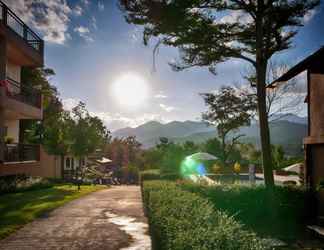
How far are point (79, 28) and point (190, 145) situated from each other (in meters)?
35.0

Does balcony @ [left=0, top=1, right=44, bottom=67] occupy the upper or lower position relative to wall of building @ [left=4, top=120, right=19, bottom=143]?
upper

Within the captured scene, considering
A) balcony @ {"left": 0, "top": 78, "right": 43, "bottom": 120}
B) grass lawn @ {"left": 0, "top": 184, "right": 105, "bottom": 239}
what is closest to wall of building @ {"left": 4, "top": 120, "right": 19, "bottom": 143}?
balcony @ {"left": 0, "top": 78, "right": 43, "bottom": 120}

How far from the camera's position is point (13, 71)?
23703 millimetres

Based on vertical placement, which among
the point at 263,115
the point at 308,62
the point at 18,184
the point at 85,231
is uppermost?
the point at 308,62

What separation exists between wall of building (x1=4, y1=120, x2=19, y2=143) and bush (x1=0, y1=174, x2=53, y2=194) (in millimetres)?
3049

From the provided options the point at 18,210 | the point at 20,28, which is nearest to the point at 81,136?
the point at 20,28

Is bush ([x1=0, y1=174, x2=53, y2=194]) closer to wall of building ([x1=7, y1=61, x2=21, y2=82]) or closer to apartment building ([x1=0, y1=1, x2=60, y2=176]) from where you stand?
apartment building ([x1=0, y1=1, x2=60, y2=176])

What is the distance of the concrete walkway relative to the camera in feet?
28.4

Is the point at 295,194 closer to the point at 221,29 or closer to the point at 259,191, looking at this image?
the point at 259,191

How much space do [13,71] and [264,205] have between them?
1939 cm

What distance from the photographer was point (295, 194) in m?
12.7

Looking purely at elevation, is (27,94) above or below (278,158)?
above

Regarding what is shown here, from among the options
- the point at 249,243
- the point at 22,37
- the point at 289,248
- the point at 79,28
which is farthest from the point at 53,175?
the point at 249,243

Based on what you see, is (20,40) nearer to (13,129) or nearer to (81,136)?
(13,129)
